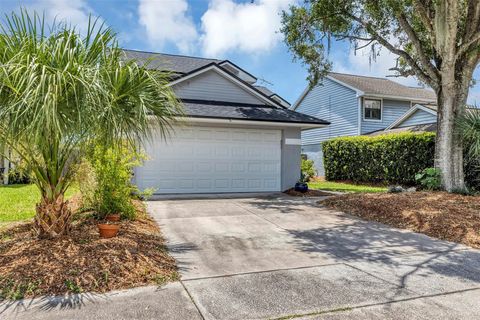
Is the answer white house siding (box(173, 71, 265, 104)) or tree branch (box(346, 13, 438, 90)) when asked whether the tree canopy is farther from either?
white house siding (box(173, 71, 265, 104))

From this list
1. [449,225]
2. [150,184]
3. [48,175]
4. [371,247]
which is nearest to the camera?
[48,175]

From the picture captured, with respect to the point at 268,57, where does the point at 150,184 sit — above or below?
below

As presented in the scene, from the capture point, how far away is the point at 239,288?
3.79m

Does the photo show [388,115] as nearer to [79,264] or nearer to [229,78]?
[229,78]

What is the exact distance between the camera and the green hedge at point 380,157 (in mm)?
13852

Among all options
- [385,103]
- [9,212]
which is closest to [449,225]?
[9,212]

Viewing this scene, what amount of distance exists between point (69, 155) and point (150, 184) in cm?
605

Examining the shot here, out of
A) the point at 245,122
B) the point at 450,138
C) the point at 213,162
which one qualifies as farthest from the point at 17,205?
the point at 450,138

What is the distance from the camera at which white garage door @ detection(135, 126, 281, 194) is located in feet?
36.3

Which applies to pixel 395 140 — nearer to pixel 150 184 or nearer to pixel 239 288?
pixel 150 184

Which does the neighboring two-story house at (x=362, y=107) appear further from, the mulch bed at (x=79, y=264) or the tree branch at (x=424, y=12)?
the mulch bed at (x=79, y=264)

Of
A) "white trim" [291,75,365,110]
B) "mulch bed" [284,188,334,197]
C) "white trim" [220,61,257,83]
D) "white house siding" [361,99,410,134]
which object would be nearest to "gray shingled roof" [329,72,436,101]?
"white trim" [291,75,365,110]

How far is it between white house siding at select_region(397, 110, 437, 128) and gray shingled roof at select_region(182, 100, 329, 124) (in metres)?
9.78

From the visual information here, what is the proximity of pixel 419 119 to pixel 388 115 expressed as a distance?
7.80 feet
